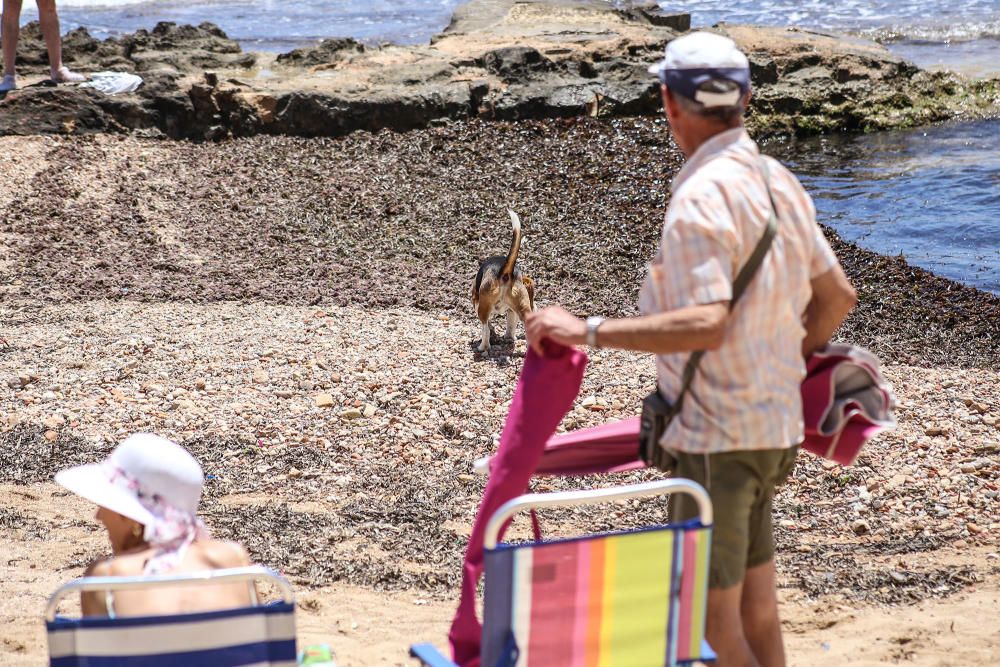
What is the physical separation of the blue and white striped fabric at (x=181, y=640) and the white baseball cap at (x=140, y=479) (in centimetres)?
34

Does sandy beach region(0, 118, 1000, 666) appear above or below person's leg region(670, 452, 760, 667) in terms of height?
below

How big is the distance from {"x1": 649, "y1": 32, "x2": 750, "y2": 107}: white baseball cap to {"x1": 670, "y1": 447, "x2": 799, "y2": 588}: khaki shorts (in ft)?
2.87

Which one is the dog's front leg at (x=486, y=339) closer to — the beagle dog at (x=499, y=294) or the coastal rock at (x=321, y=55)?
the beagle dog at (x=499, y=294)

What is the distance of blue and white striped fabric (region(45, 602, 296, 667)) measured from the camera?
2.70 m

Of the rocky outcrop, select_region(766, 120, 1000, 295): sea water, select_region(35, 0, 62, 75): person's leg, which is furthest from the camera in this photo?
the rocky outcrop

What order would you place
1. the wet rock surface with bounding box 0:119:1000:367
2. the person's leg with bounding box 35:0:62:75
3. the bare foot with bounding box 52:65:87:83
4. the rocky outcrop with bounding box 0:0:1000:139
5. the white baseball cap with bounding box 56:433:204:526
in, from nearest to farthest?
1. the white baseball cap with bounding box 56:433:204:526
2. the wet rock surface with bounding box 0:119:1000:367
3. the person's leg with bounding box 35:0:62:75
4. the bare foot with bounding box 52:65:87:83
5. the rocky outcrop with bounding box 0:0:1000:139

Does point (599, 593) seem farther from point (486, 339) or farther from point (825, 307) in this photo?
point (486, 339)

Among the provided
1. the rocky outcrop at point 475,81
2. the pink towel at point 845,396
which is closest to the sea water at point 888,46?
the rocky outcrop at point 475,81

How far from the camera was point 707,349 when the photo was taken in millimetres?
2838

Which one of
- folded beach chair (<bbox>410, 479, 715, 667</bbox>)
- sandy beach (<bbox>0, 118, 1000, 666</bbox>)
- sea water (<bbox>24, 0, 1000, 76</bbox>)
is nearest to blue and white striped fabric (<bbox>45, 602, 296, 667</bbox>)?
folded beach chair (<bbox>410, 479, 715, 667</bbox>)

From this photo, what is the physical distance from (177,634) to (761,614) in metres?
1.56

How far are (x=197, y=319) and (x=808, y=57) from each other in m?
11.4

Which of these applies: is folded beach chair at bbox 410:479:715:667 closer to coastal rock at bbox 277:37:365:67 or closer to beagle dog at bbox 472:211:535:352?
beagle dog at bbox 472:211:535:352

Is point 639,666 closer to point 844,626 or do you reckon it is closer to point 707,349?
point 707,349
